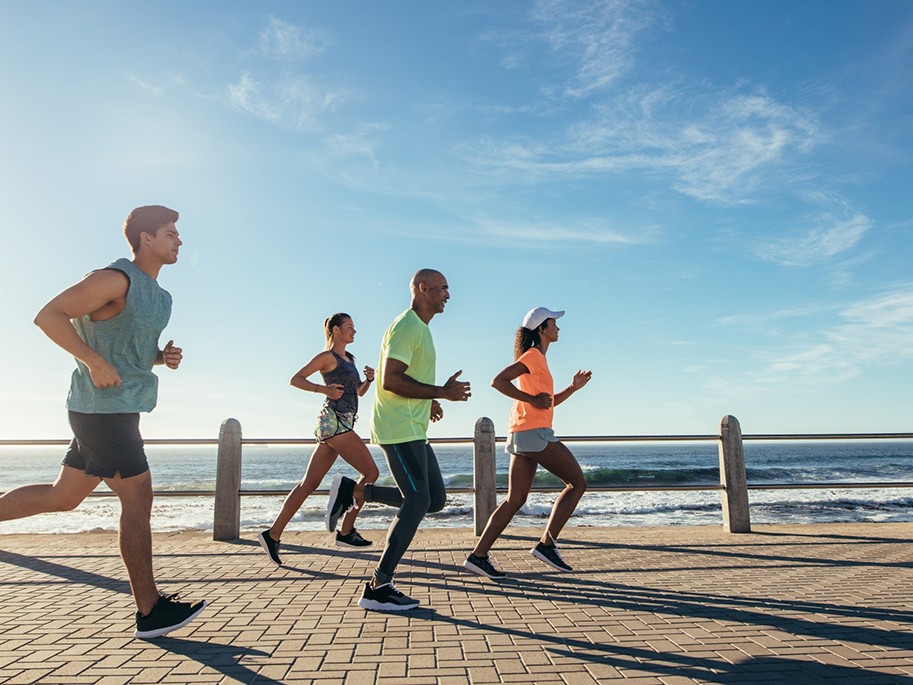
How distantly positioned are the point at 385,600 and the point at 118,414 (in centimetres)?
181

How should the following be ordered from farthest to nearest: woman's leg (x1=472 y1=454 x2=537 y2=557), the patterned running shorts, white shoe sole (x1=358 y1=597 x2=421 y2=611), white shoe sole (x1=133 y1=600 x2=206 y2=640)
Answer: the patterned running shorts
woman's leg (x1=472 y1=454 x2=537 y2=557)
white shoe sole (x1=358 y1=597 x2=421 y2=611)
white shoe sole (x1=133 y1=600 x2=206 y2=640)

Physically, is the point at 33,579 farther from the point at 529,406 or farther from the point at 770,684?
the point at 770,684

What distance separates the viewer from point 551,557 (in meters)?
5.61

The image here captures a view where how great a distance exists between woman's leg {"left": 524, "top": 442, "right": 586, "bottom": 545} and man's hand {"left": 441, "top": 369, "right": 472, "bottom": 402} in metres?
1.57

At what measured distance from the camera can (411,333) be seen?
14.0 feet

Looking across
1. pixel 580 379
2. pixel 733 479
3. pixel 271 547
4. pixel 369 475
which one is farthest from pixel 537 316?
pixel 733 479

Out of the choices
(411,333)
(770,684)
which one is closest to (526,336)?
(411,333)

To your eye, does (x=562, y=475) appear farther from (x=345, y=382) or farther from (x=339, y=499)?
(x=345, y=382)

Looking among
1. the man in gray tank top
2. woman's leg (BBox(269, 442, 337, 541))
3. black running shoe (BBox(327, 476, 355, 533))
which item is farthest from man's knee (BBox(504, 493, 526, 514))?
the man in gray tank top

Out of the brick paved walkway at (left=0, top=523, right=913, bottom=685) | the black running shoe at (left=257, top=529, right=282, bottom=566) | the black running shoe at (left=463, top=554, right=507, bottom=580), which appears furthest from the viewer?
the black running shoe at (left=257, top=529, right=282, bottom=566)

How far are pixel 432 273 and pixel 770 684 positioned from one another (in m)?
2.88

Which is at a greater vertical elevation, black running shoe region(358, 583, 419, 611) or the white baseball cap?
the white baseball cap

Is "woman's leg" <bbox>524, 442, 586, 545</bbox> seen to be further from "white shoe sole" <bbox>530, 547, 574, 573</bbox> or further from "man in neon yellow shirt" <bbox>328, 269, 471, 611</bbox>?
"man in neon yellow shirt" <bbox>328, 269, 471, 611</bbox>

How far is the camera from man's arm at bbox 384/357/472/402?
4.11 m
